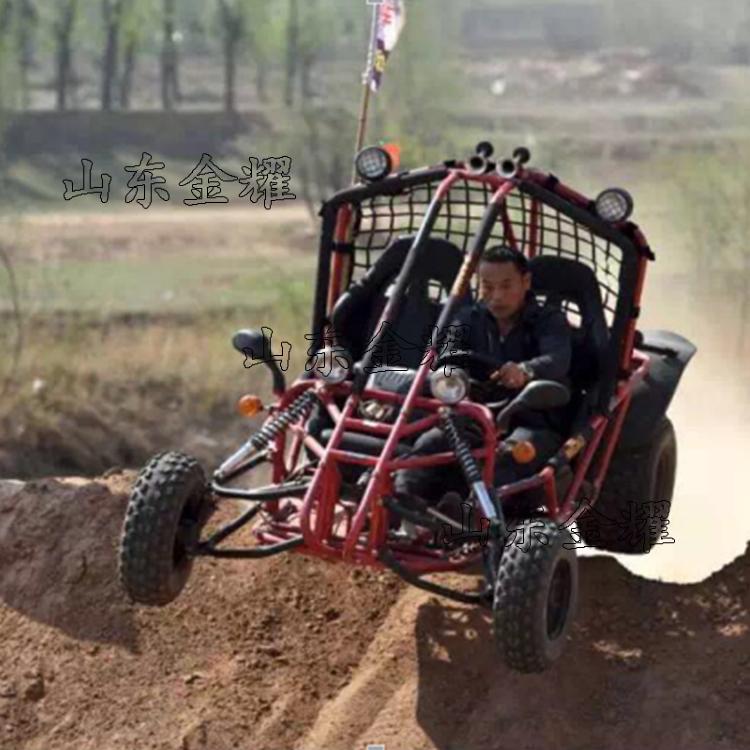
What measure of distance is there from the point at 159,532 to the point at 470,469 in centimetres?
137

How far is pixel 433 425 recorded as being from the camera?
7.37 meters

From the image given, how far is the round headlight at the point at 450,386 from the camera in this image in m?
7.30

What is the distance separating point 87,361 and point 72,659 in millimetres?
18959

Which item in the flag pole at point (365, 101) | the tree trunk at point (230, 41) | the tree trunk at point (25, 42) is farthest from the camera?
the tree trunk at point (230, 41)

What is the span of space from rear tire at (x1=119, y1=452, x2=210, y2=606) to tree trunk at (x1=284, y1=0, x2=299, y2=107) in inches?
1137

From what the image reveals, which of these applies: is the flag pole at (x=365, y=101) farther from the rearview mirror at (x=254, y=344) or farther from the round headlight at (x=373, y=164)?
the rearview mirror at (x=254, y=344)

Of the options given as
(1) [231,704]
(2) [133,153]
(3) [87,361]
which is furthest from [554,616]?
(2) [133,153]

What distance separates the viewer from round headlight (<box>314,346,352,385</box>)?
766 cm

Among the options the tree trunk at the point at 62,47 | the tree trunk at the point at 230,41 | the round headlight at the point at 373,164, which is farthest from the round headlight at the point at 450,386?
the tree trunk at the point at 230,41

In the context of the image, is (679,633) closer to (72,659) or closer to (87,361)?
(72,659)

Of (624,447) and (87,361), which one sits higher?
(624,447)

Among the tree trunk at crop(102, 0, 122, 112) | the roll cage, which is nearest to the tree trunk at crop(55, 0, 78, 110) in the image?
the tree trunk at crop(102, 0, 122, 112)

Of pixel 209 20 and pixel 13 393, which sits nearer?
pixel 13 393

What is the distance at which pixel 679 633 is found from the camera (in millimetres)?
8023
